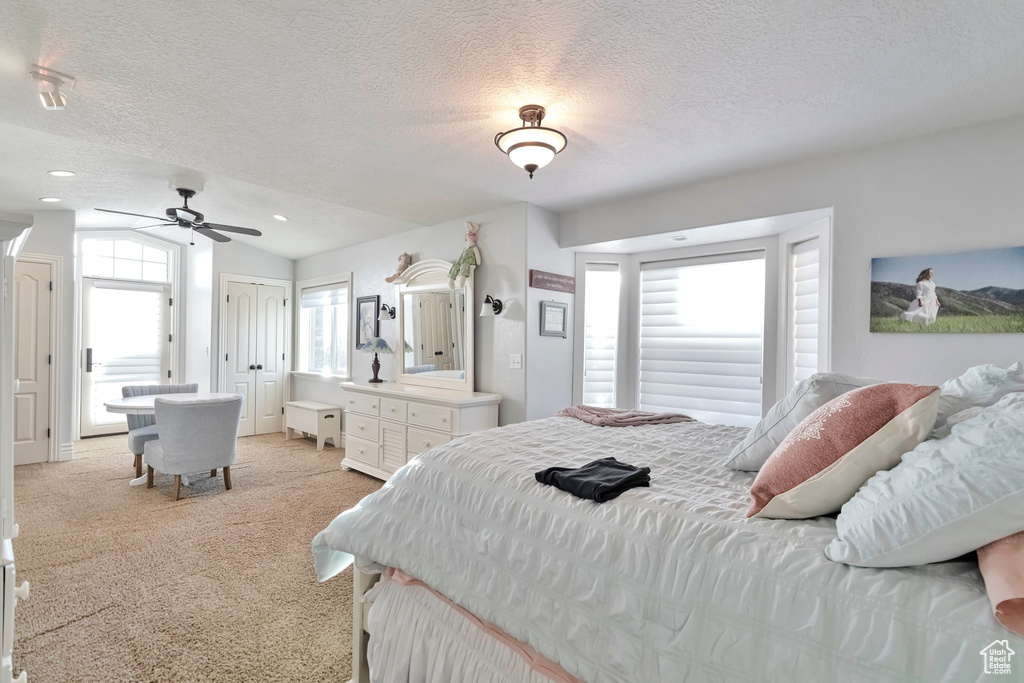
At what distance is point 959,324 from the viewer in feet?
8.08

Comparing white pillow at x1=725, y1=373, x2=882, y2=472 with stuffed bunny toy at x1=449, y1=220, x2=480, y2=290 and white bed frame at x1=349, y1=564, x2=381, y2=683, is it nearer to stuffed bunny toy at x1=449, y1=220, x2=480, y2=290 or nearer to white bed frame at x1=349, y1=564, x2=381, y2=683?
white bed frame at x1=349, y1=564, x2=381, y2=683

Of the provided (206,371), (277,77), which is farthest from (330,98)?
(206,371)

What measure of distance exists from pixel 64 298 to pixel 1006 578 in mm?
7110

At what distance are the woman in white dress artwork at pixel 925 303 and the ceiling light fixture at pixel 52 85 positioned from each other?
4.35 meters

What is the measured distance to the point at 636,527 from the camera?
129cm

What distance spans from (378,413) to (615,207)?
2820 millimetres

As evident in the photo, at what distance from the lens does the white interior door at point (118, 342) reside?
6.17m

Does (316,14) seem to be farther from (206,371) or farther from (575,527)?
(206,371)

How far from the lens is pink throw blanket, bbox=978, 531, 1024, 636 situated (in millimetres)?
794

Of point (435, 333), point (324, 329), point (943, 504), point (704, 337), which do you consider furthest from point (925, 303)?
point (324, 329)

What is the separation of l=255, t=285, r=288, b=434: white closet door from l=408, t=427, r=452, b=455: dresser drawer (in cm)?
351

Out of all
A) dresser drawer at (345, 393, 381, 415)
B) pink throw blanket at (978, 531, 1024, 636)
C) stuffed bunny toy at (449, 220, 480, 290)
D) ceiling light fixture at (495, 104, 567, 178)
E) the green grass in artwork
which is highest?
ceiling light fixture at (495, 104, 567, 178)

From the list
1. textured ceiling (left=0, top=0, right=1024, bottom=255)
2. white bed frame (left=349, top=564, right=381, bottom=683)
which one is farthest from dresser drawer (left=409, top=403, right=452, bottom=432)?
white bed frame (left=349, top=564, right=381, bottom=683)

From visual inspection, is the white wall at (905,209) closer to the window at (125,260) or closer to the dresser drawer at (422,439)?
the dresser drawer at (422,439)
